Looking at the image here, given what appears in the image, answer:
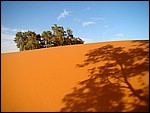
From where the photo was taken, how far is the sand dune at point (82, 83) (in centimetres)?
763

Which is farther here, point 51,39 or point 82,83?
point 51,39

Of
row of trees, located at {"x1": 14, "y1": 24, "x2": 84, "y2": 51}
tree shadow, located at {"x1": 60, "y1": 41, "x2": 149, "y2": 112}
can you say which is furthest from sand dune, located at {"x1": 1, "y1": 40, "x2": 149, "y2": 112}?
row of trees, located at {"x1": 14, "y1": 24, "x2": 84, "y2": 51}

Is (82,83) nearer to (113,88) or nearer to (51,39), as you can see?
(113,88)

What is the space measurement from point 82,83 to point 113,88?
1.77 meters

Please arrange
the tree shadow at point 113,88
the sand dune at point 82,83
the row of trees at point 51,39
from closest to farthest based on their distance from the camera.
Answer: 1. the tree shadow at point 113,88
2. the sand dune at point 82,83
3. the row of trees at point 51,39

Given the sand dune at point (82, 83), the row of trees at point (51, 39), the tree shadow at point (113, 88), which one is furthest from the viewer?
the row of trees at point (51, 39)

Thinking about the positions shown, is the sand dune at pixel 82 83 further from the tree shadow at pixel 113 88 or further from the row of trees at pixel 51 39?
the row of trees at pixel 51 39

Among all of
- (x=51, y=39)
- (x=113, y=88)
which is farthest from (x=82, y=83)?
(x=51, y=39)

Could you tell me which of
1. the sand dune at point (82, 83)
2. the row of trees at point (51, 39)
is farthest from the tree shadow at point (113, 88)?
the row of trees at point (51, 39)

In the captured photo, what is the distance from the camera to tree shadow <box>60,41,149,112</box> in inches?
286

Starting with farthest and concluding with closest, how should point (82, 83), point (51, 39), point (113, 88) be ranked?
point (51, 39) → point (82, 83) → point (113, 88)

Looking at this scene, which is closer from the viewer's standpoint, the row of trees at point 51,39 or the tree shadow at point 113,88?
the tree shadow at point 113,88

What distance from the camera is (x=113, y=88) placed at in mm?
8445

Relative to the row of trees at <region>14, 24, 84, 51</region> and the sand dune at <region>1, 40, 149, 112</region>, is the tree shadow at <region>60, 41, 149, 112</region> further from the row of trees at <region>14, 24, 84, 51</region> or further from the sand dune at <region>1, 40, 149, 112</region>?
the row of trees at <region>14, 24, 84, 51</region>
